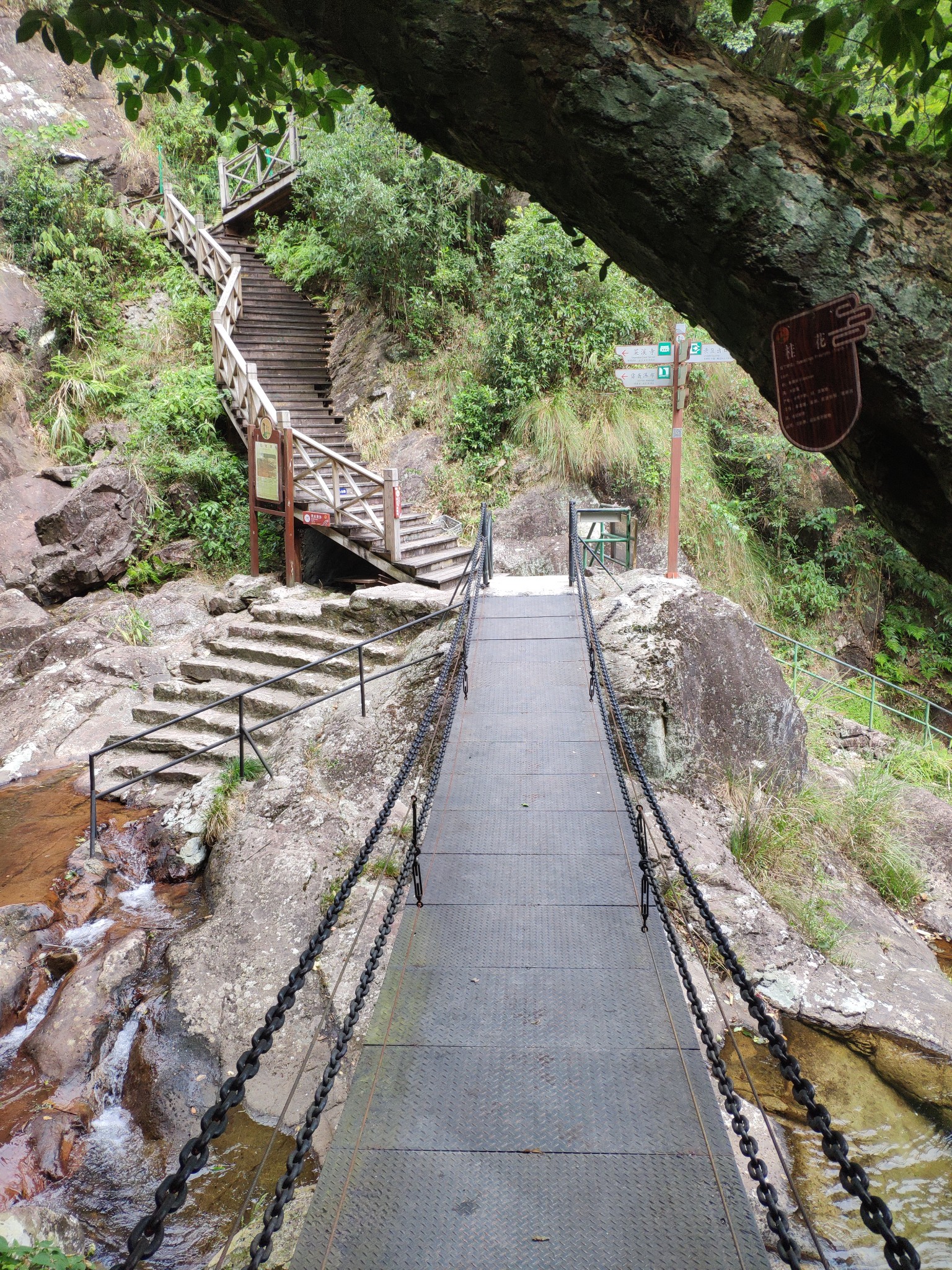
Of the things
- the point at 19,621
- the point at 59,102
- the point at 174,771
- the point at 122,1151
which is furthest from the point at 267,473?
the point at 59,102

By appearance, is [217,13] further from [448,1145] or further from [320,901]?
[320,901]

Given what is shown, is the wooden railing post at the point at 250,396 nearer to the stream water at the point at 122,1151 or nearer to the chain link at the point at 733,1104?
the stream water at the point at 122,1151

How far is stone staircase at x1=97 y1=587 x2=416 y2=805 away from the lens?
8.73m

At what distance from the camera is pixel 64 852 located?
24.6 ft

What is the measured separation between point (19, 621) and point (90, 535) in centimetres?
201

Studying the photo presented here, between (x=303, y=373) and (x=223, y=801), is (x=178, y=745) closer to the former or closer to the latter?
(x=223, y=801)

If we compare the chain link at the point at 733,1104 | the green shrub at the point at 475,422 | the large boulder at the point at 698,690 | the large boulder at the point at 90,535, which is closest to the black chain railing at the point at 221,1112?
the chain link at the point at 733,1104

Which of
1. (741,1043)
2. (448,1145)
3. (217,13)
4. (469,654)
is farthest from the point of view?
(469,654)

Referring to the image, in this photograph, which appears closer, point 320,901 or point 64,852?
point 320,901

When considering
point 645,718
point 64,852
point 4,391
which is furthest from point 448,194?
point 64,852

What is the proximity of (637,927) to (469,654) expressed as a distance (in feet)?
13.7

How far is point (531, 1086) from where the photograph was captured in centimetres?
324

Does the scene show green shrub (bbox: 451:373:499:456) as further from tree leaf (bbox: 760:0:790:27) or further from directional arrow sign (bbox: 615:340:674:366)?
tree leaf (bbox: 760:0:790:27)

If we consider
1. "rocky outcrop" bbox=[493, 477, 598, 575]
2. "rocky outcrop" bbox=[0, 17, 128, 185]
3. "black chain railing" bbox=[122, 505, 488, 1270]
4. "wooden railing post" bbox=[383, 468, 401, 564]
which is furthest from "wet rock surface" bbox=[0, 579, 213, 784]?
"rocky outcrop" bbox=[0, 17, 128, 185]
